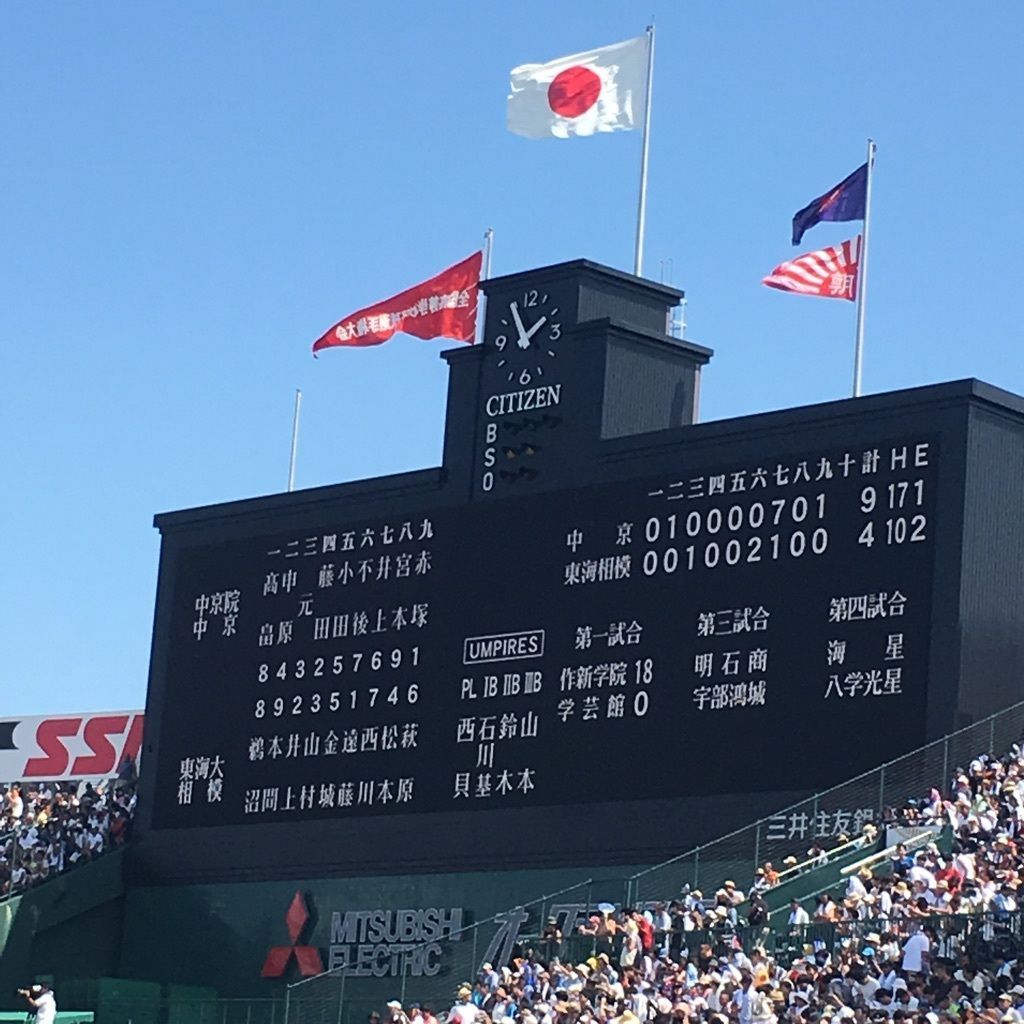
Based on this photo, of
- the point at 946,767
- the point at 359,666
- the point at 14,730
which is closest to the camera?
the point at 946,767

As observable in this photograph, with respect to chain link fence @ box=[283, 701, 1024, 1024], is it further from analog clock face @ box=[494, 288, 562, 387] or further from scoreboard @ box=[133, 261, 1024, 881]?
analog clock face @ box=[494, 288, 562, 387]

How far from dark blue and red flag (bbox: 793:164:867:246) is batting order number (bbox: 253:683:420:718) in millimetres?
8748

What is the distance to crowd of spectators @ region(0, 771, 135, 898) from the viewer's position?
149 feet

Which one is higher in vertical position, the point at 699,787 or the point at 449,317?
the point at 449,317

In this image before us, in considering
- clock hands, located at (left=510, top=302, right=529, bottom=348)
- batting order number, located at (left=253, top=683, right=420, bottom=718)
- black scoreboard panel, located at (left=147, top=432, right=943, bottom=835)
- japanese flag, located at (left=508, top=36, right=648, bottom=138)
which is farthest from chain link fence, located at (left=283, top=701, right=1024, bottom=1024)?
japanese flag, located at (left=508, top=36, right=648, bottom=138)

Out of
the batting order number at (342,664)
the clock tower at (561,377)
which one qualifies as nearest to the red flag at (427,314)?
the clock tower at (561,377)

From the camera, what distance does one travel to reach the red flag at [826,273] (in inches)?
1469

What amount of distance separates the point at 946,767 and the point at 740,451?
556 cm

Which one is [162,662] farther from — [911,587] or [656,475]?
[911,587]

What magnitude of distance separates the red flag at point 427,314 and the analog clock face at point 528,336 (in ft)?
5.04

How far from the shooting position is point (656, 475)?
121 feet

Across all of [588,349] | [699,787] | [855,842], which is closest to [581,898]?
[699,787]

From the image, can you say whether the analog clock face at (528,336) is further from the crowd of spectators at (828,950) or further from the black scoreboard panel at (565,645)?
the crowd of spectators at (828,950)

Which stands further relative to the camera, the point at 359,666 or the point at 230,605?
the point at 230,605
